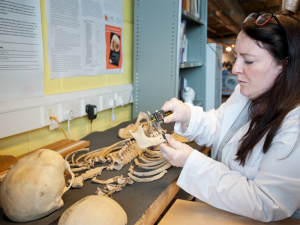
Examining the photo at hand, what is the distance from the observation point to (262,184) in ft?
2.87

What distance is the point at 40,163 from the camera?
76 cm

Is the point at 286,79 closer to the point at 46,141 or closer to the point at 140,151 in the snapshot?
the point at 140,151

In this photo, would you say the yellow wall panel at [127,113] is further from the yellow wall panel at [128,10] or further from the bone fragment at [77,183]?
the bone fragment at [77,183]

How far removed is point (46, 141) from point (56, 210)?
2.33 ft

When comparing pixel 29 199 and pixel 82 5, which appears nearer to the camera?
pixel 29 199

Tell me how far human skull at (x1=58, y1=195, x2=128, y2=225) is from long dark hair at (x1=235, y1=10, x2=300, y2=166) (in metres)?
0.59

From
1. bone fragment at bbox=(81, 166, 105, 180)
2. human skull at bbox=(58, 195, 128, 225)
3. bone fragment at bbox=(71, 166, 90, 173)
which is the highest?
human skull at bbox=(58, 195, 128, 225)

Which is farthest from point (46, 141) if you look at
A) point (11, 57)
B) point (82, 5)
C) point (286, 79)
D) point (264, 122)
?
point (286, 79)

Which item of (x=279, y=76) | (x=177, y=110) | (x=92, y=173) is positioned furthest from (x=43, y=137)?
(x=279, y=76)

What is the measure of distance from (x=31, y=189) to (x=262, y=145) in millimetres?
852

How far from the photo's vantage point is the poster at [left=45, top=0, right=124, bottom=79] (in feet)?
4.54

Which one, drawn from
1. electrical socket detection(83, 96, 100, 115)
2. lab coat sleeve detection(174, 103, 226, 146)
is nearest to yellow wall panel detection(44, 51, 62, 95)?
electrical socket detection(83, 96, 100, 115)

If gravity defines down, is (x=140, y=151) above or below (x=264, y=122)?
below

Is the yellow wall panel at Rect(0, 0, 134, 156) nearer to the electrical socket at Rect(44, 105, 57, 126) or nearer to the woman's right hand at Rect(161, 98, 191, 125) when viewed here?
the electrical socket at Rect(44, 105, 57, 126)
